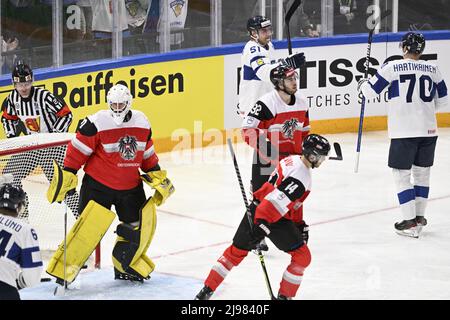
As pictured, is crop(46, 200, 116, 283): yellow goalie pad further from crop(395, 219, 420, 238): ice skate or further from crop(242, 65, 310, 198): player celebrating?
crop(395, 219, 420, 238): ice skate

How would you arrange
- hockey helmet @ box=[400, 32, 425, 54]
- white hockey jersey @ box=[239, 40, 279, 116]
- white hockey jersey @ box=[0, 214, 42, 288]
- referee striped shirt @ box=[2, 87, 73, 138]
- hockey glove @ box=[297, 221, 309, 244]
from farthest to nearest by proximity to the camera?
white hockey jersey @ box=[239, 40, 279, 116]
hockey helmet @ box=[400, 32, 425, 54]
referee striped shirt @ box=[2, 87, 73, 138]
hockey glove @ box=[297, 221, 309, 244]
white hockey jersey @ box=[0, 214, 42, 288]

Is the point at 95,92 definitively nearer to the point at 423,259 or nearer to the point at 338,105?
the point at 338,105

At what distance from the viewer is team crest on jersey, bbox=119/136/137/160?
6949 mm

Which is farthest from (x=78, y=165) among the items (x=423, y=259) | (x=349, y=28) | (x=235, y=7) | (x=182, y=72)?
(x=349, y=28)

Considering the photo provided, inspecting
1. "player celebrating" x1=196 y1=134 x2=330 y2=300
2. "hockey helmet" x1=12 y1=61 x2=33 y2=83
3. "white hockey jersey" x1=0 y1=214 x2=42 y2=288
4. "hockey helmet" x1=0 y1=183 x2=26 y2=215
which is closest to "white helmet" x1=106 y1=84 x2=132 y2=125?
"player celebrating" x1=196 y1=134 x2=330 y2=300

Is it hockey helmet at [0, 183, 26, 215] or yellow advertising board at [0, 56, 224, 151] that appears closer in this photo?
hockey helmet at [0, 183, 26, 215]

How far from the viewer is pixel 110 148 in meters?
6.93

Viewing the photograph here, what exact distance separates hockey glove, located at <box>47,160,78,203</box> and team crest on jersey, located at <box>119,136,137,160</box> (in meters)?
0.33

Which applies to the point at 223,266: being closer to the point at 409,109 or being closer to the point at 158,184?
the point at 158,184

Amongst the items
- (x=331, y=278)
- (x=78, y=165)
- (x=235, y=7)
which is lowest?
(x=331, y=278)

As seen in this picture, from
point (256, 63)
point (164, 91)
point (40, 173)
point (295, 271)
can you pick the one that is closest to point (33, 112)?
point (40, 173)

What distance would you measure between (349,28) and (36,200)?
611 centimetres

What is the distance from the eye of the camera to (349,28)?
13.2 metres

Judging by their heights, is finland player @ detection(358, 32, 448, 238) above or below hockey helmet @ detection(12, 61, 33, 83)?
below
